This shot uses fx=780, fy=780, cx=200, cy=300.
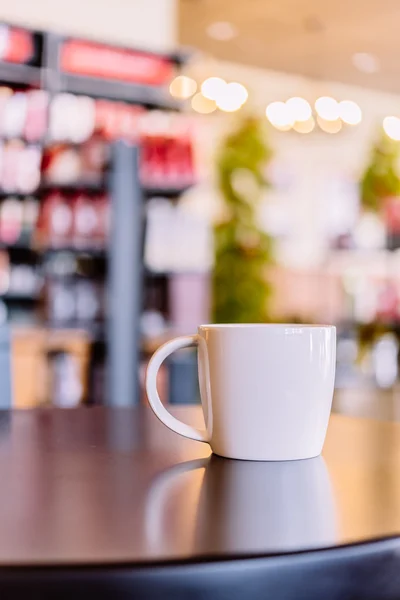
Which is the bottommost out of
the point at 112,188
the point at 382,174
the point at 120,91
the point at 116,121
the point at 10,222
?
the point at 10,222

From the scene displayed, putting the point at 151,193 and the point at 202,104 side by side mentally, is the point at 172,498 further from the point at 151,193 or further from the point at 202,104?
the point at 202,104

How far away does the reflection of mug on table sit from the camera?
432 mm

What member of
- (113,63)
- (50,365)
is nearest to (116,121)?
(113,63)

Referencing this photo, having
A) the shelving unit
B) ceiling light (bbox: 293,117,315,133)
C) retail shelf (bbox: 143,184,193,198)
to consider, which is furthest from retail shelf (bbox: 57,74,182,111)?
ceiling light (bbox: 293,117,315,133)

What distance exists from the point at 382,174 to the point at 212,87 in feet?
6.68

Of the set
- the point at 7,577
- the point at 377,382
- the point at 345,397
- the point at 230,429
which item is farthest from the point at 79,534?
the point at 377,382

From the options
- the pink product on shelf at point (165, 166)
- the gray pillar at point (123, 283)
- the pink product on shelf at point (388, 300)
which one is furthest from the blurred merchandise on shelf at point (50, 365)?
the pink product on shelf at point (388, 300)

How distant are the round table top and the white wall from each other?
440 cm

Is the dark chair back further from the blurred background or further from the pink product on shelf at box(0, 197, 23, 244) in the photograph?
the pink product on shelf at box(0, 197, 23, 244)

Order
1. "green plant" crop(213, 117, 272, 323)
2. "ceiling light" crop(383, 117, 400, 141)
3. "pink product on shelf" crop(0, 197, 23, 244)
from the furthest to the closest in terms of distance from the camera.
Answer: "ceiling light" crop(383, 117, 400, 141) < "green plant" crop(213, 117, 272, 323) < "pink product on shelf" crop(0, 197, 23, 244)

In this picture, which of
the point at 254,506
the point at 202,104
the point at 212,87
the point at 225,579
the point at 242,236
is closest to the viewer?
the point at 225,579

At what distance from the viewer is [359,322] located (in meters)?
7.13

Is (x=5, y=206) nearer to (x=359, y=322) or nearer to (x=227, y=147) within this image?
(x=227, y=147)

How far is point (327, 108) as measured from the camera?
781 cm
